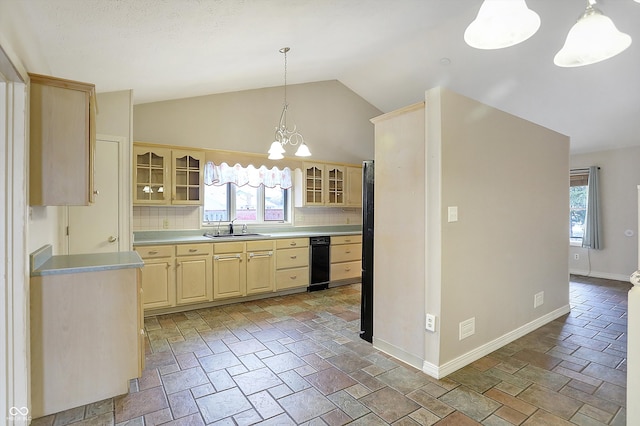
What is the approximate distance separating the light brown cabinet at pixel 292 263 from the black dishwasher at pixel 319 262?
106mm

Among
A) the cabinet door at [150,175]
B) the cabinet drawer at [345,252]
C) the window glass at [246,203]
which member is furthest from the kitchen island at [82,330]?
the cabinet drawer at [345,252]

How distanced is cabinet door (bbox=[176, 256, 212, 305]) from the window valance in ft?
3.93

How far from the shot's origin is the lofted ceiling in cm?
196

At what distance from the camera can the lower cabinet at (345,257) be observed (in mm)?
5145

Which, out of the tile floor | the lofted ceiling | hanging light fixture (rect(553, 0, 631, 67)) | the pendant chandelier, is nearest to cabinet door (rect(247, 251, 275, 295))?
the tile floor

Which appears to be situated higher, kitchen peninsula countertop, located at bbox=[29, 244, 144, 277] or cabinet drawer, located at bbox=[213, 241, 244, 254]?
kitchen peninsula countertop, located at bbox=[29, 244, 144, 277]

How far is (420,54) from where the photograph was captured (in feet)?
14.5

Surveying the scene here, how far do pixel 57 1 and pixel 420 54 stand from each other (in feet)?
13.3

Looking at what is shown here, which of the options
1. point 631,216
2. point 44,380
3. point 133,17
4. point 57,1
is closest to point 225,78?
point 133,17

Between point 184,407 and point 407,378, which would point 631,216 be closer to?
point 407,378

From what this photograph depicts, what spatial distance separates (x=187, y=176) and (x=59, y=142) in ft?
7.50

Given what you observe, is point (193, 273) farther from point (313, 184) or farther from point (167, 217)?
point (313, 184)

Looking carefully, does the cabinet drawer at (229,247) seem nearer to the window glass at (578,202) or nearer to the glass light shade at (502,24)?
the glass light shade at (502,24)

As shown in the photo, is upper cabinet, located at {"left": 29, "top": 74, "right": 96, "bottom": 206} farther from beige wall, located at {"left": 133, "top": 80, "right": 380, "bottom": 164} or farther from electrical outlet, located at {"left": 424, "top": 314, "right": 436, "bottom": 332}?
electrical outlet, located at {"left": 424, "top": 314, "right": 436, "bottom": 332}
